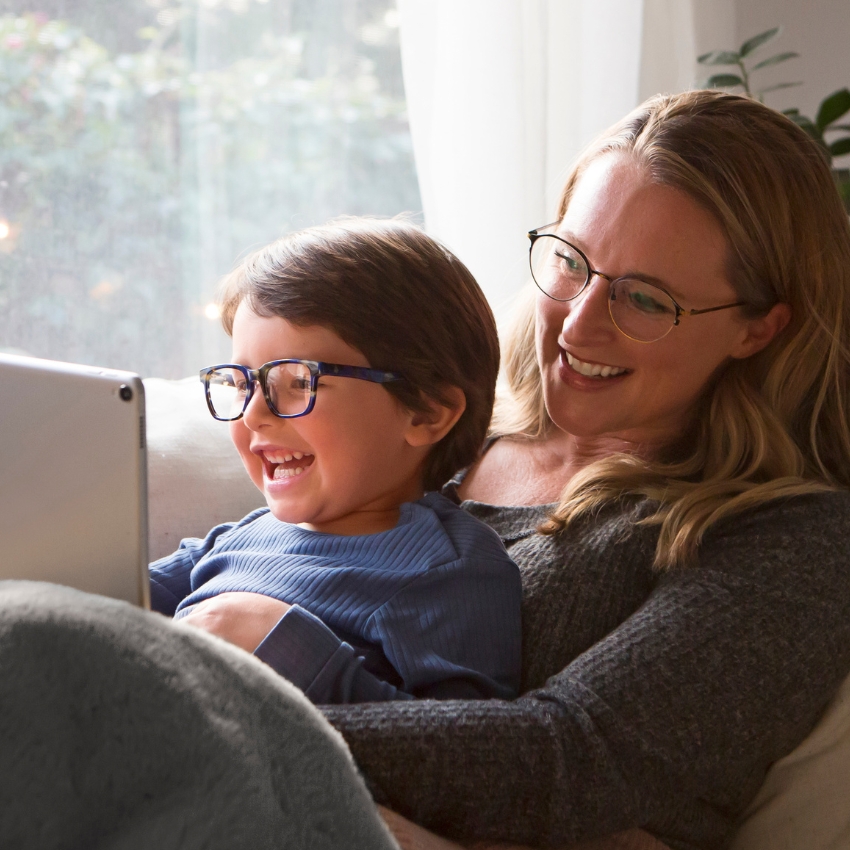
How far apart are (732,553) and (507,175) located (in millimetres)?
1459

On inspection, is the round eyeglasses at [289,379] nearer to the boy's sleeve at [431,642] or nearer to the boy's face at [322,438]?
the boy's face at [322,438]

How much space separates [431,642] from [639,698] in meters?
0.22

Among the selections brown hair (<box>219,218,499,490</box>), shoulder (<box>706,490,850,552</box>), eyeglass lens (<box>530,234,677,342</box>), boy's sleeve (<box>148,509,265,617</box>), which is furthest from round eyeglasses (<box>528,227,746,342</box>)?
boy's sleeve (<box>148,509,265,617</box>)

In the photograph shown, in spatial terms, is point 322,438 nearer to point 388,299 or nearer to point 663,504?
point 388,299

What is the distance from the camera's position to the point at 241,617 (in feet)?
3.27

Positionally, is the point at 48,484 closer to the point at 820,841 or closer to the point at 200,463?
the point at 200,463

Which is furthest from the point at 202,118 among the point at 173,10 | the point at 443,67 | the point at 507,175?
the point at 507,175

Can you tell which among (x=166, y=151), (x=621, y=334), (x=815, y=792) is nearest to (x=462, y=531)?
(x=621, y=334)

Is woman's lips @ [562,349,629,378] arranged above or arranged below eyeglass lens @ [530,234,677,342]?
below

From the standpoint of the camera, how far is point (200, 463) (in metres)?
1.51

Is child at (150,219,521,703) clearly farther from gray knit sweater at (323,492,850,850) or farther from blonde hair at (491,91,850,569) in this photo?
blonde hair at (491,91,850,569)

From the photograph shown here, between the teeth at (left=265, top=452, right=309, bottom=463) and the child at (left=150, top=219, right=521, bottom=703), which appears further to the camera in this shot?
the teeth at (left=265, top=452, right=309, bottom=463)

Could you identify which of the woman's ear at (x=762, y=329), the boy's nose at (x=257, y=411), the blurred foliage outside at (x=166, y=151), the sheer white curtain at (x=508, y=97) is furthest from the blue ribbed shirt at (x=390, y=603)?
the sheer white curtain at (x=508, y=97)

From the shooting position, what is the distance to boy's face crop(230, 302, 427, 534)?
1148 millimetres
